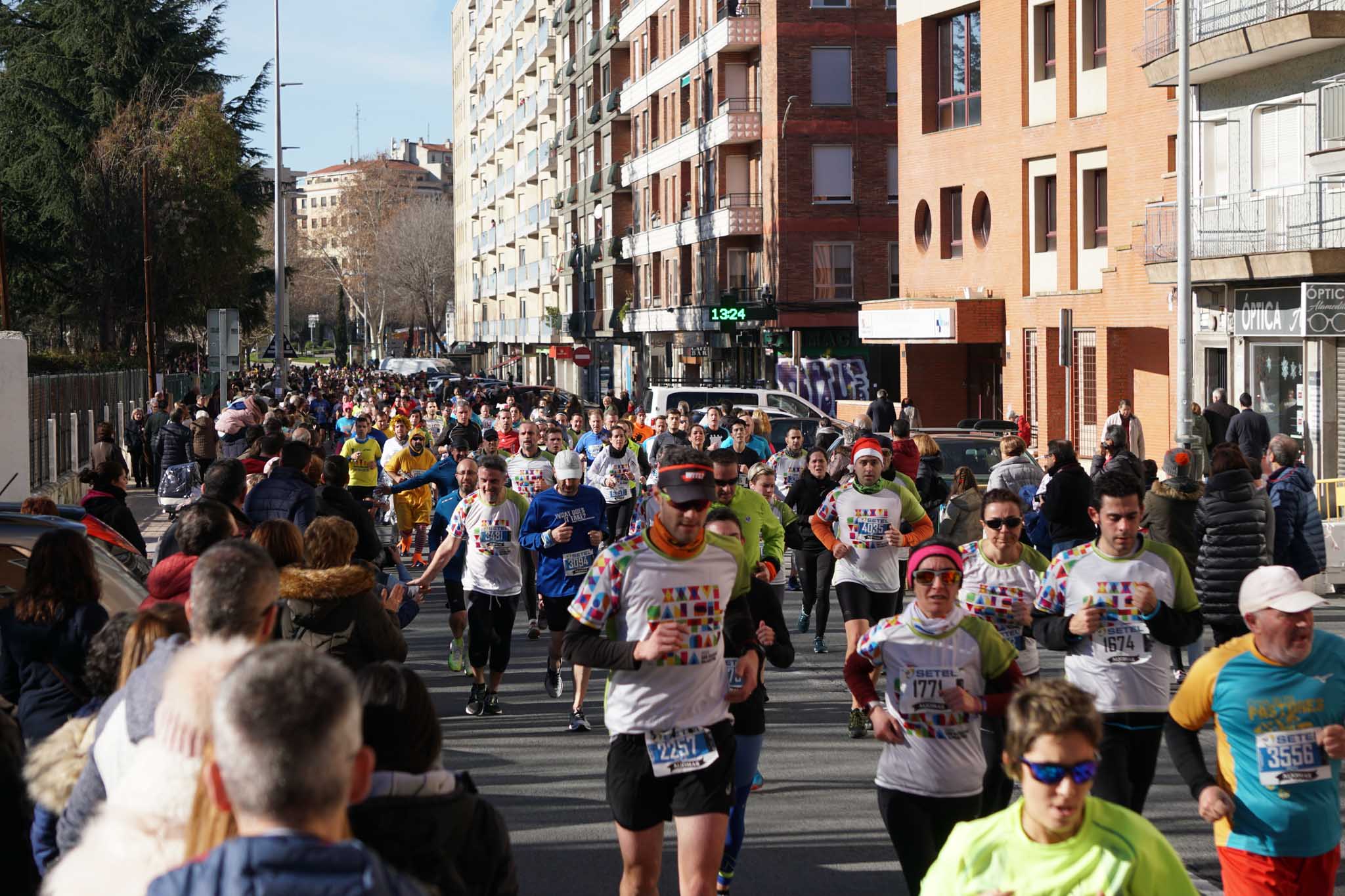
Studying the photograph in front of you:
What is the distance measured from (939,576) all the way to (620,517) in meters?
9.89

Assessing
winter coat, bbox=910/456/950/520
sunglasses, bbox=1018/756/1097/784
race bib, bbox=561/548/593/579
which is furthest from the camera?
winter coat, bbox=910/456/950/520

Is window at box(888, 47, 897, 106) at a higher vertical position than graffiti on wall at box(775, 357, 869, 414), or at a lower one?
higher

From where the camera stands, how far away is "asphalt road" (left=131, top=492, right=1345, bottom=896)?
7.68m

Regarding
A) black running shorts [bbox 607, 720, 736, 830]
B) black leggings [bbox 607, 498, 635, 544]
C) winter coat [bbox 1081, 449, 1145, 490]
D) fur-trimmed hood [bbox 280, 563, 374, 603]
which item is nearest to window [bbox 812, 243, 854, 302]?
black leggings [bbox 607, 498, 635, 544]

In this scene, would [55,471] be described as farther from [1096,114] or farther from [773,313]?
[773,313]

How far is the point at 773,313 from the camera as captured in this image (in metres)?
49.9

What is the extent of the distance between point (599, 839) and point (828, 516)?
422cm

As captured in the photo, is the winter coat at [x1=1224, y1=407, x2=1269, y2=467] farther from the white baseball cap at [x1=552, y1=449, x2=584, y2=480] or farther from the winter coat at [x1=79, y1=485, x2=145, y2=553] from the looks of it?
the winter coat at [x1=79, y1=485, x2=145, y2=553]

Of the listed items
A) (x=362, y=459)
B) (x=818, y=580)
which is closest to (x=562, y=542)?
(x=818, y=580)

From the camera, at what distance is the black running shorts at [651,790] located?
614cm

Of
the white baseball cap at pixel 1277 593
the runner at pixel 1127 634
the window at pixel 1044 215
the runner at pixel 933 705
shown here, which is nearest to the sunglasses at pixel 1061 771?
the white baseball cap at pixel 1277 593

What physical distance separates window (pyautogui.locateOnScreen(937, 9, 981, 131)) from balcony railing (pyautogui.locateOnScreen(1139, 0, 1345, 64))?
7.51 metres

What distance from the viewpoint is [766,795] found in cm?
922

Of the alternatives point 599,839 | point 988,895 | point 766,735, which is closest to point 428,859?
point 988,895
